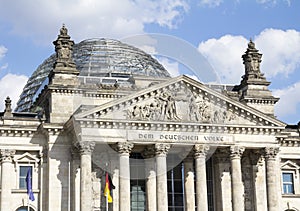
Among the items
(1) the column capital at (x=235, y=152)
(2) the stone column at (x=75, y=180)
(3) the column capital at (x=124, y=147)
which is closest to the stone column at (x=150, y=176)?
(3) the column capital at (x=124, y=147)

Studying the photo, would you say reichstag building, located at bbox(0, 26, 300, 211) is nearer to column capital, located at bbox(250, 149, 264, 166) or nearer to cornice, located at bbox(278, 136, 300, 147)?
column capital, located at bbox(250, 149, 264, 166)

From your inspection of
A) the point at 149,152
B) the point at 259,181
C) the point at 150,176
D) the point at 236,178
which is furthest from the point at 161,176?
the point at 259,181

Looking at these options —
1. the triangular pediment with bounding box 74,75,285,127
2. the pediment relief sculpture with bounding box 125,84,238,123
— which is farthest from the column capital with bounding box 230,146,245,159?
the pediment relief sculpture with bounding box 125,84,238,123

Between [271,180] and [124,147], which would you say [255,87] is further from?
[124,147]

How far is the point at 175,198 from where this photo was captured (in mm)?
59281

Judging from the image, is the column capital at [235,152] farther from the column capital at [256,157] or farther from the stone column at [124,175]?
the stone column at [124,175]

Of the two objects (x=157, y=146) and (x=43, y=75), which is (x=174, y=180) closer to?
(x=157, y=146)

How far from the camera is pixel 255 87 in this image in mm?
65000

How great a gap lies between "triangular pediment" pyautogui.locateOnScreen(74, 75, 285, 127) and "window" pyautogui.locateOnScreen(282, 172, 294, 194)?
27.9 feet

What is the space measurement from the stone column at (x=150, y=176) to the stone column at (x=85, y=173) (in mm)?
5159

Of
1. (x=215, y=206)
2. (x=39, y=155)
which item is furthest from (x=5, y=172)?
(x=215, y=206)

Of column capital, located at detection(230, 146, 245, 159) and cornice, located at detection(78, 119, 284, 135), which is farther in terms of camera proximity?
column capital, located at detection(230, 146, 245, 159)

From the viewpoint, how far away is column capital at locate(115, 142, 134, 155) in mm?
54344

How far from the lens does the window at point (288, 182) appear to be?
212 feet
